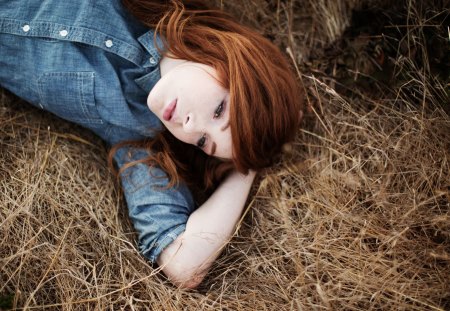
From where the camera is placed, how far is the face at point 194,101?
192cm

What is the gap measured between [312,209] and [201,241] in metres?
0.60

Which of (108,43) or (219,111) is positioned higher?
(108,43)

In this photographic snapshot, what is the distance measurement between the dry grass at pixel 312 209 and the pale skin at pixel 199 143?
0.11 m

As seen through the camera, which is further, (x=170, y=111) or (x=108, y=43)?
(x=108, y=43)

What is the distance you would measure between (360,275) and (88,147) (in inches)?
64.1

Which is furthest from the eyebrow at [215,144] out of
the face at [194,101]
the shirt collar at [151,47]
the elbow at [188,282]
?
the elbow at [188,282]

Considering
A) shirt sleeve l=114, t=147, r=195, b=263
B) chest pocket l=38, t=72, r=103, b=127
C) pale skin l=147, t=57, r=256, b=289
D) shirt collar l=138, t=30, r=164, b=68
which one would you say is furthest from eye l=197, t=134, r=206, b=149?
chest pocket l=38, t=72, r=103, b=127

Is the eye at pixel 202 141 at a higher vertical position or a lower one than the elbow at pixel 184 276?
higher

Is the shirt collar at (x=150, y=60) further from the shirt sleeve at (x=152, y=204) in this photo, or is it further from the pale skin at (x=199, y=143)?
the shirt sleeve at (x=152, y=204)

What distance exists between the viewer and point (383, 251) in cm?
201

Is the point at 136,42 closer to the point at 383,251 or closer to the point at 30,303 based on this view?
the point at 30,303

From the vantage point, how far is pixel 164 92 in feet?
6.39

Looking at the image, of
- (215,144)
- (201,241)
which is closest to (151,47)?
(215,144)

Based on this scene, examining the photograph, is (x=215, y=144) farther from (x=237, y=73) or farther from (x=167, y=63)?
(x=167, y=63)
